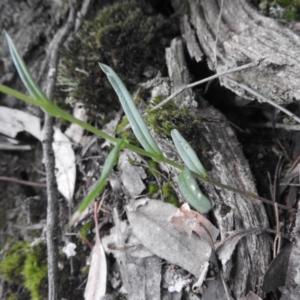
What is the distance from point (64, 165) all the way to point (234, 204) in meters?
1.02

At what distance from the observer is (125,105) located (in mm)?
1485

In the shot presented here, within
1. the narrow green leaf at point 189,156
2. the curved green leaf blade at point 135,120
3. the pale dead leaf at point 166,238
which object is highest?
the curved green leaf blade at point 135,120

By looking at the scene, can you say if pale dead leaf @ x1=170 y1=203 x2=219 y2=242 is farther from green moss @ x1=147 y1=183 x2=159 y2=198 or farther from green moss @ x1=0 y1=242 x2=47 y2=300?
green moss @ x1=0 y1=242 x2=47 y2=300

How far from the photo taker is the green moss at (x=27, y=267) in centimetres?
201

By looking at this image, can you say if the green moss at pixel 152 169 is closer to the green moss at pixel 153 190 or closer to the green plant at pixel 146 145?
the green moss at pixel 153 190

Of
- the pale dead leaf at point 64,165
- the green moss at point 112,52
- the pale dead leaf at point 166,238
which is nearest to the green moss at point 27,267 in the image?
the pale dead leaf at point 64,165

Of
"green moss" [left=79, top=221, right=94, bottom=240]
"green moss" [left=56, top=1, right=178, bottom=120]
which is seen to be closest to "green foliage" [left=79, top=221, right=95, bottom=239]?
"green moss" [left=79, top=221, right=94, bottom=240]

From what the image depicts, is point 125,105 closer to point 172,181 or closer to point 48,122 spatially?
point 172,181

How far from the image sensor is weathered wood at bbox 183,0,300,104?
1.75 metres

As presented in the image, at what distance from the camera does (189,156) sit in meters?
1.53

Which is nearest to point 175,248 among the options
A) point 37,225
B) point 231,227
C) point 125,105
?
point 231,227

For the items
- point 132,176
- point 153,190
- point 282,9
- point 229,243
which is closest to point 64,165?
point 132,176

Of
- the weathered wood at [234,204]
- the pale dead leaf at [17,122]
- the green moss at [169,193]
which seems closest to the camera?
the weathered wood at [234,204]

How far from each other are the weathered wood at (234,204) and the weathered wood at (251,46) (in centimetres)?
20
